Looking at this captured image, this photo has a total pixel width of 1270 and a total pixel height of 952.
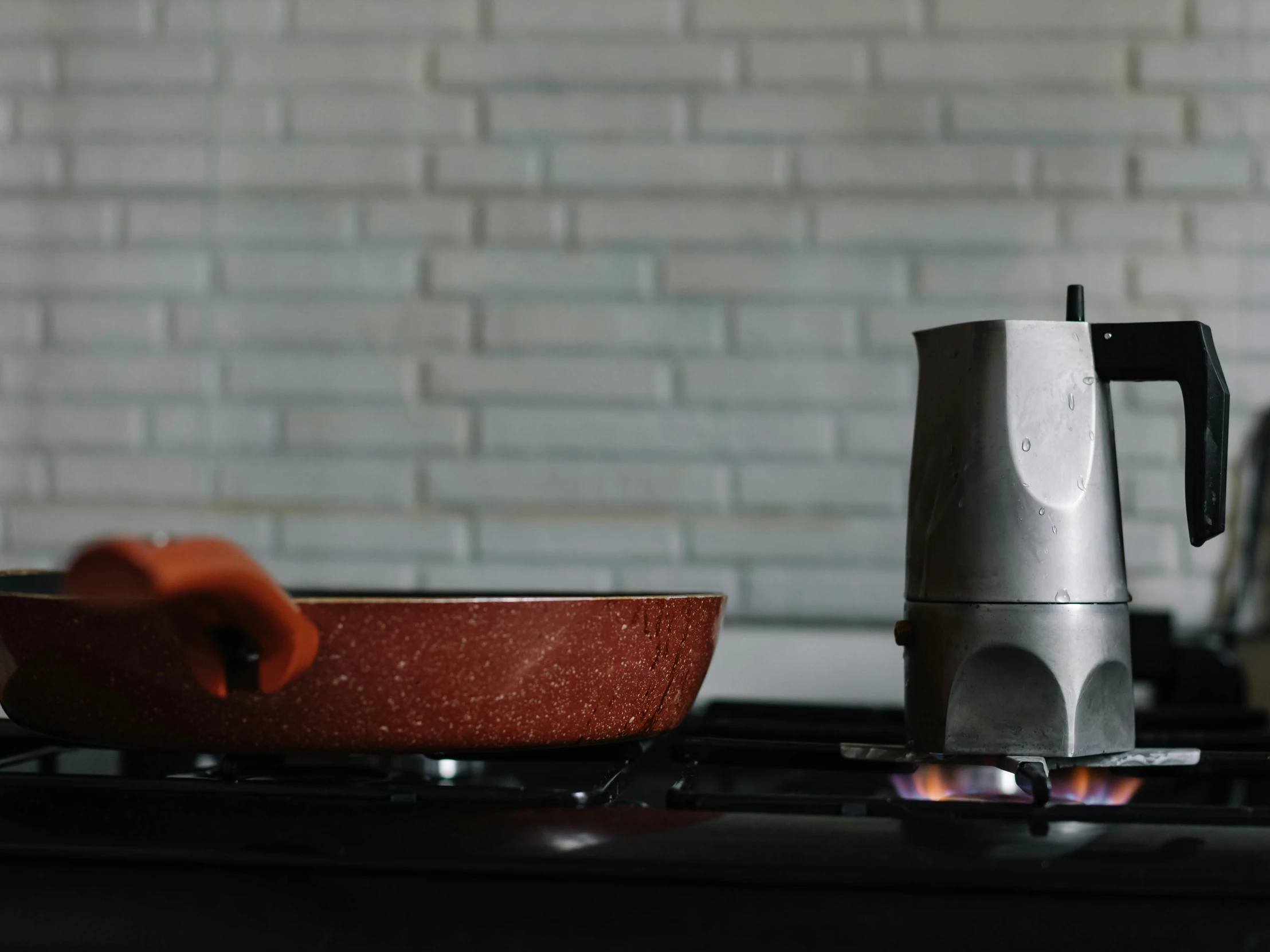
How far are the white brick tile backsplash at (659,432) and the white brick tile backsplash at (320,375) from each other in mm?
113

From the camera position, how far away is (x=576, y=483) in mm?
1410

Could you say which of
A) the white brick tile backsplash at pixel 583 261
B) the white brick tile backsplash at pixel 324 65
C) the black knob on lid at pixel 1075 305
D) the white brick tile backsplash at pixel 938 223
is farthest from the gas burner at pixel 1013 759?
the white brick tile backsplash at pixel 324 65

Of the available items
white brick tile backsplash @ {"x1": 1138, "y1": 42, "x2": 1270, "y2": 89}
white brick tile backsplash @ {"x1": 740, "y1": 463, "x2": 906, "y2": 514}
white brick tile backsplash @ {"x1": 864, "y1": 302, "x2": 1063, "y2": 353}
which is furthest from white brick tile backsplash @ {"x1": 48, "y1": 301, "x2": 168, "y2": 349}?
white brick tile backsplash @ {"x1": 1138, "y1": 42, "x2": 1270, "y2": 89}

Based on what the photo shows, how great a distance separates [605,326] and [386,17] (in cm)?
45

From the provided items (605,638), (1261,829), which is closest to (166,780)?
(605,638)

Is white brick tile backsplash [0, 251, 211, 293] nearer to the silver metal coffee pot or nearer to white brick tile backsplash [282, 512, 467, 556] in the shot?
white brick tile backsplash [282, 512, 467, 556]

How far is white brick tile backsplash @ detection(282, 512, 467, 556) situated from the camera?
142 cm

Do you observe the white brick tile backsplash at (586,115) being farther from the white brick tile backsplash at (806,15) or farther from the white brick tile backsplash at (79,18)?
the white brick tile backsplash at (79,18)

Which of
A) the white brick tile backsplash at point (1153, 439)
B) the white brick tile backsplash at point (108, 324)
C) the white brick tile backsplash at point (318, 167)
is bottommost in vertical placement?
the white brick tile backsplash at point (1153, 439)

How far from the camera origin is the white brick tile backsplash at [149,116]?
1.45m

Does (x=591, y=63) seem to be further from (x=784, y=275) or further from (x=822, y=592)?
(x=822, y=592)

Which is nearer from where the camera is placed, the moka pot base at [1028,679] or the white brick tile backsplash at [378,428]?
the moka pot base at [1028,679]

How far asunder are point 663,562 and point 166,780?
900 millimetres

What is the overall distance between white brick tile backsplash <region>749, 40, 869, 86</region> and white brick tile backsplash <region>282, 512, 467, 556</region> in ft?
2.04
